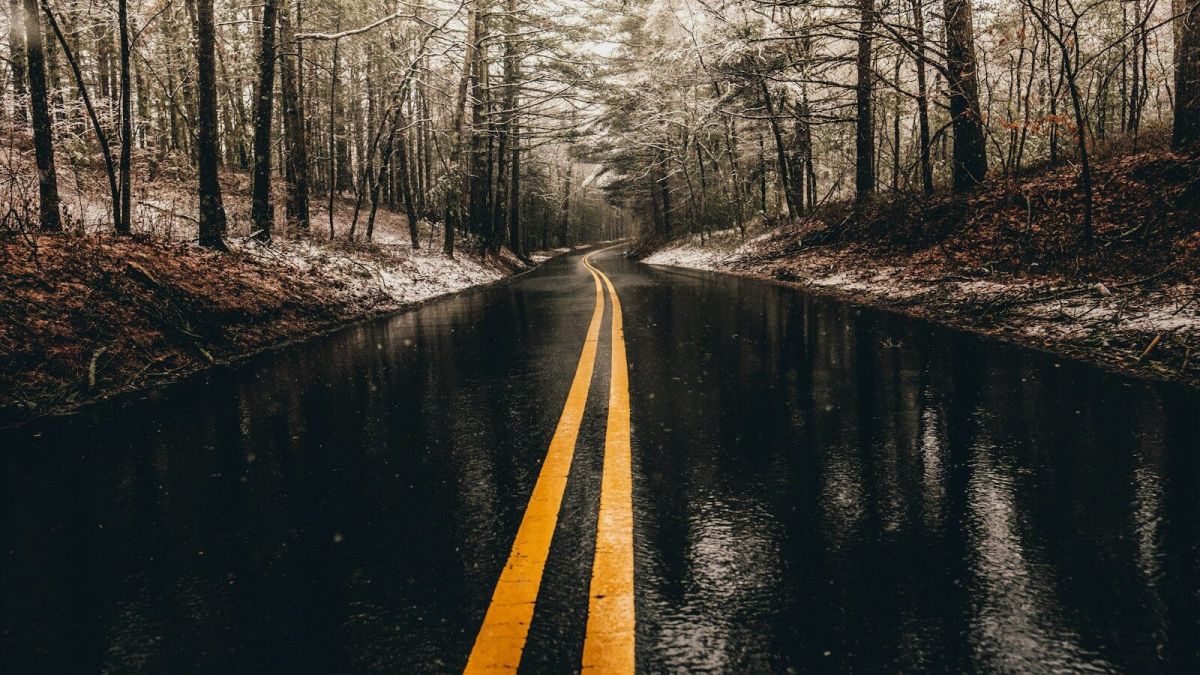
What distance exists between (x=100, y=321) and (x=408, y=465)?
516cm

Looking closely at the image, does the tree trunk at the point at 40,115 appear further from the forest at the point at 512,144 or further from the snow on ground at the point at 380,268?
the snow on ground at the point at 380,268

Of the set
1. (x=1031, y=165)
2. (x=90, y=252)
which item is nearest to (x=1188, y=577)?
(x=90, y=252)

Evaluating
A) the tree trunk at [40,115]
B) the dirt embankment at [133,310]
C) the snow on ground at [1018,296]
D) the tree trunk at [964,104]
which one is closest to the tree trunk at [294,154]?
the dirt embankment at [133,310]

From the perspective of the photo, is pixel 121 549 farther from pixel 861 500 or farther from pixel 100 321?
pixel 100 321

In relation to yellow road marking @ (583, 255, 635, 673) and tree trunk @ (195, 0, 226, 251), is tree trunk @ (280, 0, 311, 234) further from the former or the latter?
yellow road marking @ (583, 255, 635, 673)

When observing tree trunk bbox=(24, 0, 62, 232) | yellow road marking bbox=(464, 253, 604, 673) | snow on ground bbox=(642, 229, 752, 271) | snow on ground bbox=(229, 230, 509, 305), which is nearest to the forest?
tree trunk bbox=(24, 0, 62, 232)

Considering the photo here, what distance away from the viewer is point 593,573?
8.01 feet

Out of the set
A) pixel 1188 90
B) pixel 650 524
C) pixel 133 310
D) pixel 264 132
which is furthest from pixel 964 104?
pixel 133 310

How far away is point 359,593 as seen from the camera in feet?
7.80

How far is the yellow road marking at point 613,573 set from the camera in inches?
77.0

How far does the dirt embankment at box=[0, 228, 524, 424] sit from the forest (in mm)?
39

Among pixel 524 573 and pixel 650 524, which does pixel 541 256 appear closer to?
pixel 650 524

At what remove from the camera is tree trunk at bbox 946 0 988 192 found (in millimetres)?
12273

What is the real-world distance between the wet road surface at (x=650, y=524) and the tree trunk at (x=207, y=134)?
20.8ft
